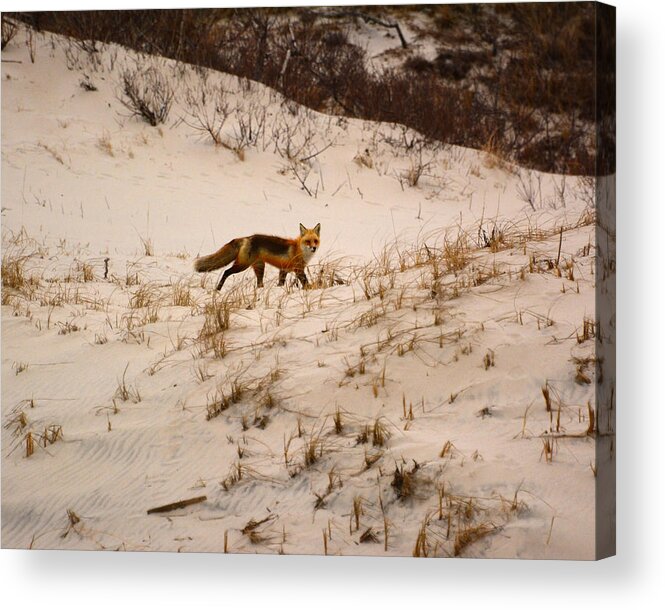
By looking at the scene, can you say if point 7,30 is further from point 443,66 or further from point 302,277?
point 443,66

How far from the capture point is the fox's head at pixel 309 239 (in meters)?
4.73

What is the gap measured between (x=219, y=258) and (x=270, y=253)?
0.77ft

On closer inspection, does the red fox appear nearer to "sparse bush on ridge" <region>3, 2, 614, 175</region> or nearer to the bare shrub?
"sparse bush on ridge" <region>3, 2, 614, 175</region>

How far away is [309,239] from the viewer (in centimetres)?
473

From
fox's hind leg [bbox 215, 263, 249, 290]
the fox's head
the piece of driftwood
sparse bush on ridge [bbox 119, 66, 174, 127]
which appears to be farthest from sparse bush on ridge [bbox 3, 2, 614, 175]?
the piece of driftwood

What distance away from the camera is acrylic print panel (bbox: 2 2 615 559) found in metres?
4.44

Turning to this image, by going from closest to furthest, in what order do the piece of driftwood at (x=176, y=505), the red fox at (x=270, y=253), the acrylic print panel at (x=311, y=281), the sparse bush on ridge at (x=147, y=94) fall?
the acrylic print panel at (x=311, y=281) → the piece of driftwood at (x=176, y=505) → the red fox at (x=270, y=253) → the sparse bush on ridge at (x=147, y=94)

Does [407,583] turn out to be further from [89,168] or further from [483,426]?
[89,168]

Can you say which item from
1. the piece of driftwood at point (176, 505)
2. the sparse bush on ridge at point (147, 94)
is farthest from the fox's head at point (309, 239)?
the piece of driftwood at point (176, 505)

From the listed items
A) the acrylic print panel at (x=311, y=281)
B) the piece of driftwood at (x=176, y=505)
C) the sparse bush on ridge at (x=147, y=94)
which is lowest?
the piece of driftwood at (x=176, y=505)

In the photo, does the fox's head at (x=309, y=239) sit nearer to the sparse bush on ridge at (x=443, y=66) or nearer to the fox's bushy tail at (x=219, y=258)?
the fox's bushy tail at (x=219, y=258)

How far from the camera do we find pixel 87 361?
4852mm

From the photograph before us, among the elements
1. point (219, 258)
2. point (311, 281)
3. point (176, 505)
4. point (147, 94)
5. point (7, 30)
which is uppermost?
point (7, 30)

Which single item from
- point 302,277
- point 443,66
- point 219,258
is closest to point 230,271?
point 219,258
